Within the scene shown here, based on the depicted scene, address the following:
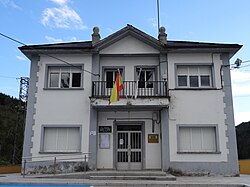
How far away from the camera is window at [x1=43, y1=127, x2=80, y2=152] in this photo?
14.8 m

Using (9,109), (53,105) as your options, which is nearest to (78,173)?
(53,105)

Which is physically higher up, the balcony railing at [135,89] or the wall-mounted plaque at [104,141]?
the balcony railing at [135,89]

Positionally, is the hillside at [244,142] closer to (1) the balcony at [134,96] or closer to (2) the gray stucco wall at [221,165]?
(2) the gray stucco wall at [221,165]

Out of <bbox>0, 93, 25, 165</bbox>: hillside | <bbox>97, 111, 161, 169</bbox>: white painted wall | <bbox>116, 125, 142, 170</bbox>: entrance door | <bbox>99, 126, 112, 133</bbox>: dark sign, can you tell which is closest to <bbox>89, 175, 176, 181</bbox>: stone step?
<bbox>97, 111, 161, 169</bbox>: white painted wall

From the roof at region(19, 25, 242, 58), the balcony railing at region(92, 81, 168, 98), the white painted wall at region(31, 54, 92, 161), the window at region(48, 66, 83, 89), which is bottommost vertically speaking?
the white painted wall at region(31, 54, 92, 161)

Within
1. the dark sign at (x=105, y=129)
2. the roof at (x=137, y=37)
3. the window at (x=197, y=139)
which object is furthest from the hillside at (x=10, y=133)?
the window at (x=197, y=139)

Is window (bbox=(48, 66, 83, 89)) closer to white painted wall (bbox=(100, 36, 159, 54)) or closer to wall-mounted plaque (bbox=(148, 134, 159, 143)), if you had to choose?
white painted wall (bbox=(100, 36, 159, 54))

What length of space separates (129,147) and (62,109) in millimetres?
4166

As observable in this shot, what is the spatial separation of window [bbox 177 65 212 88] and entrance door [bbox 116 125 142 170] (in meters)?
3.54

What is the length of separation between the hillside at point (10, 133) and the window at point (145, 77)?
43.0 feet

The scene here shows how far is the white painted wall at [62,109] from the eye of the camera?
14.7 metres

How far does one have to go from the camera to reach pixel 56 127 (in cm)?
1492

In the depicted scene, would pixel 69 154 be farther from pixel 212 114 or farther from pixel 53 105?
pixel 212 114

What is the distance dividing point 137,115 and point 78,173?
4426 mm
